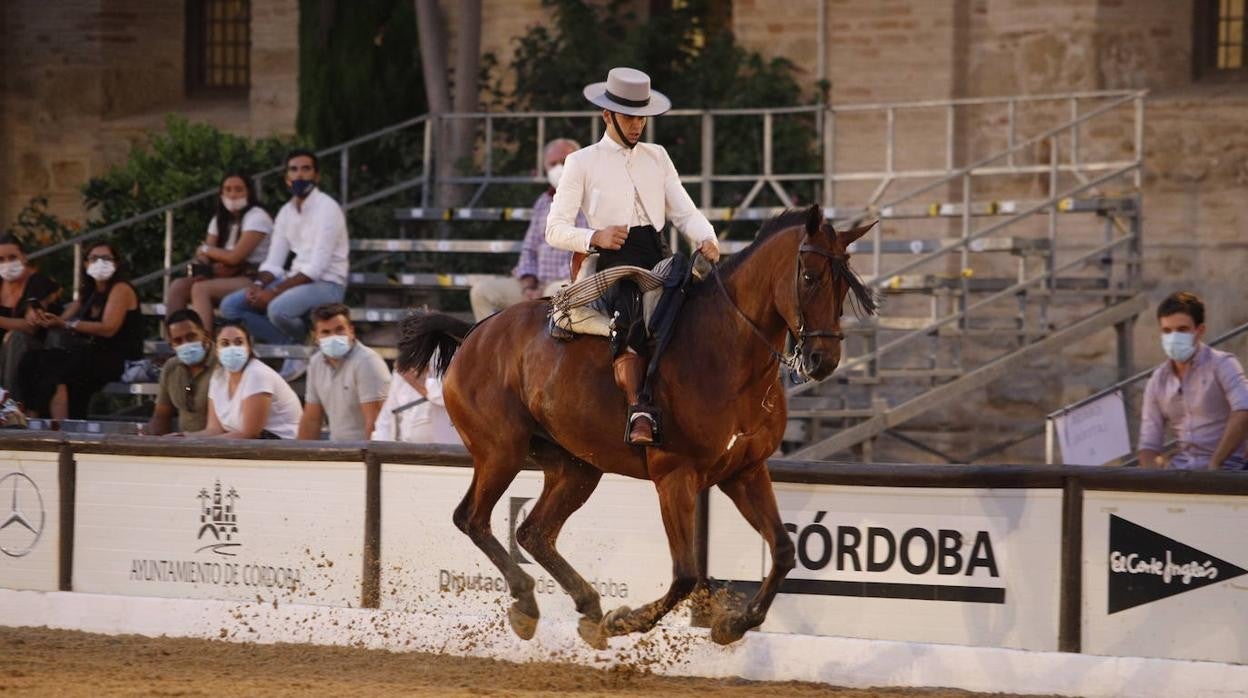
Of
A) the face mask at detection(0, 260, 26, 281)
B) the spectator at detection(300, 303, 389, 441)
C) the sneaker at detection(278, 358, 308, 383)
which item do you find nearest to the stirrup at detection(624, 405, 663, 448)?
the spectator at detection(300, 303, 389, 441)

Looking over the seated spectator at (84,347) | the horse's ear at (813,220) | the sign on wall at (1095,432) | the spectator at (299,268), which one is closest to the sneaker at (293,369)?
the spectator at (299,268)

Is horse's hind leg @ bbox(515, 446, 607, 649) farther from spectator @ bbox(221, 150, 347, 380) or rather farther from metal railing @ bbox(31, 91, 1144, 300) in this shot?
metal railing @ bbox(31, 91, 1144, 300)

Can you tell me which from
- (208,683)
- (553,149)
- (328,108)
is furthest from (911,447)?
(208,683)

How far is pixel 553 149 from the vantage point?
13.9 m

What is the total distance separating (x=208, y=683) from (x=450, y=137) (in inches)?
403

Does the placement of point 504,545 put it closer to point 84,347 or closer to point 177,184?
point 84,347

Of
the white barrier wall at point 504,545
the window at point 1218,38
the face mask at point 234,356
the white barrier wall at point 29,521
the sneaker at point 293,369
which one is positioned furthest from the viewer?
the window at point 1218,38

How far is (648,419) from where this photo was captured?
8.27m

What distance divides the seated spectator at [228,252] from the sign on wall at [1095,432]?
6.50 metres

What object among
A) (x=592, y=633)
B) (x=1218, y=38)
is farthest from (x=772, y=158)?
(x=592, y=633)

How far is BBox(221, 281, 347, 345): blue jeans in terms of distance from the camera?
14.4m

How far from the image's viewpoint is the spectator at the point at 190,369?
40.4 feet

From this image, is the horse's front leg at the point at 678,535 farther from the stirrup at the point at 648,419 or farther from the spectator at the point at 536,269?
the spectator at the point at 536,269

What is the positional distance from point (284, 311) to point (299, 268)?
356mm
